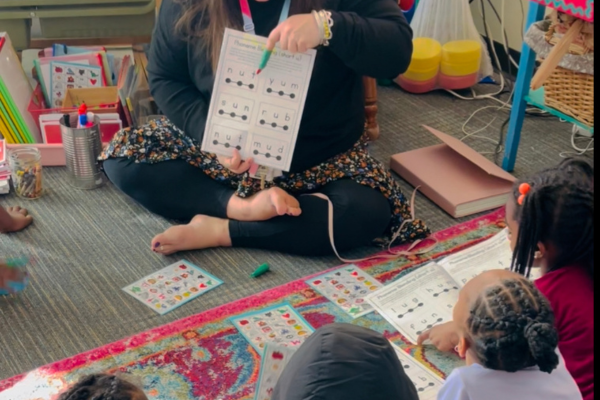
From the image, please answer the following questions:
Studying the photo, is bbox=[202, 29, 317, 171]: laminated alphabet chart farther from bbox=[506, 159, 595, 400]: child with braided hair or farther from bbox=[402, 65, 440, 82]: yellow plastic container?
bbox=[402, 65, 440, 82]: yellow plastic container

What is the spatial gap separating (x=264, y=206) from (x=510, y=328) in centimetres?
82

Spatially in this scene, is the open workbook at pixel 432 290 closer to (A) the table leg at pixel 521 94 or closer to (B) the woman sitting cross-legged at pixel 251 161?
(B) the woman sitting cross-legged at pixel 251 161

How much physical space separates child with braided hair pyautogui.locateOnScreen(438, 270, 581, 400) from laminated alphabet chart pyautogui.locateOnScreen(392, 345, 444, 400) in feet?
0.92

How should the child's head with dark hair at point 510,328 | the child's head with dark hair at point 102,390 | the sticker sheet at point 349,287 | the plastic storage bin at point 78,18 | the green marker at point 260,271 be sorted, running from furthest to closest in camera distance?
the plastic storage bin at point 78,18 < the green marker at point 260,271 < the sticker sheet at point 349,287 < the child's head with dark hair at point 510,328 < the child's head with dark hair at point 102,390

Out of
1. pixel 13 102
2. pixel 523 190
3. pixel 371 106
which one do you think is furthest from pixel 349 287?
pixel 13 102

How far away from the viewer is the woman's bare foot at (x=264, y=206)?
5.54 ft

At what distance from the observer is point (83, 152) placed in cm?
200

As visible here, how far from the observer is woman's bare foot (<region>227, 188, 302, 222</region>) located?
1689mm

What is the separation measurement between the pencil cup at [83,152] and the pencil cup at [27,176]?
0.09 m

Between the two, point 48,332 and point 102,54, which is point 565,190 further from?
point 102,54

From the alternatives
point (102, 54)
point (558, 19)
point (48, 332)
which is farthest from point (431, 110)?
point (48, 332)

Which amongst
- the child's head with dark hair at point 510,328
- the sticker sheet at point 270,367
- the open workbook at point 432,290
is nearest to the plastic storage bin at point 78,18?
the open workbook at point 432,290

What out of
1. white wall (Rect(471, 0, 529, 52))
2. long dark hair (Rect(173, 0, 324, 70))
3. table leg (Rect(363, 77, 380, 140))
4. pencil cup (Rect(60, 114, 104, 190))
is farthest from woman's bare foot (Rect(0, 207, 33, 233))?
white wall (Rect(471, 0, 529, 52))

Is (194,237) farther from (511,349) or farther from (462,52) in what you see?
(462,52)
